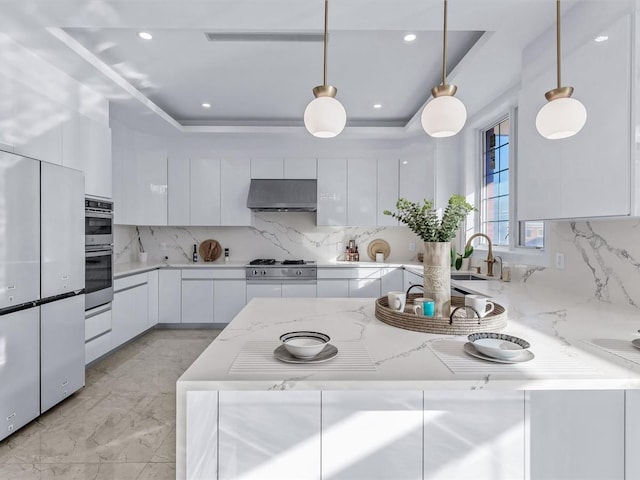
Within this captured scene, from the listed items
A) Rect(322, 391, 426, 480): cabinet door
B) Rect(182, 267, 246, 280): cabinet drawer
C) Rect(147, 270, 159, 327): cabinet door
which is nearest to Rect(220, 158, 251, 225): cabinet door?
Rect(182, 267, 246, 280): cabinet drawer

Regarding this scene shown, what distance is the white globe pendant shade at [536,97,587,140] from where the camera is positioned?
4.16 feet

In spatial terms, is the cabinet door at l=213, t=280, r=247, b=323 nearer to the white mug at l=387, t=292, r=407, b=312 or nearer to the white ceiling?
the white ceiling

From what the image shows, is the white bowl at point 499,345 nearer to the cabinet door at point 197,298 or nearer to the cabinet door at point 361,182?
the cabinet door at point 361,182

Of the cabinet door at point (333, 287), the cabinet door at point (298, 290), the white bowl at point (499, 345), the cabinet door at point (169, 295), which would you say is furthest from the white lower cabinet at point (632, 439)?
the cabinet door at point (169, 295)

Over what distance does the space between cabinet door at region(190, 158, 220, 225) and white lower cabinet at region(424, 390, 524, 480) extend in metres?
3.91

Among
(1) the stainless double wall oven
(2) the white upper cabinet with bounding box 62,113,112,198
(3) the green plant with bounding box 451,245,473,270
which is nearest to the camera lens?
(2) the white upper cabinet with bounding box 62,113,112,198

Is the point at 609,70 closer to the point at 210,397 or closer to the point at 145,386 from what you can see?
the point at 210,397

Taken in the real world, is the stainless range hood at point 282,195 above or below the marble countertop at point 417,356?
above

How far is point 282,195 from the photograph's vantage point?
4492 mm

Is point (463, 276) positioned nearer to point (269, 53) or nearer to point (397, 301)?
point (397, 301)

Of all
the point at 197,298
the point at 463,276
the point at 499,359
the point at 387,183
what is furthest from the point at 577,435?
the point at 197,298

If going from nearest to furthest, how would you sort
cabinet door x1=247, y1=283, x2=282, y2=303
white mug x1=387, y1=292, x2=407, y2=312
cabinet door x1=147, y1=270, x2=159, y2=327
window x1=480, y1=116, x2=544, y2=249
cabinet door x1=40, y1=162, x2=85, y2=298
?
white mug x1=387, y1=292, x2=407, y2=312 → cabinet door x1=40, y1=162, x2=85, y2=298 → window x1=480, y1=116, x2=544, y2=249 → cabinet door x1=147, y1=270, x2=159, y2=327 → cabinet door x1=247, y1=283, x2=282, y2=303

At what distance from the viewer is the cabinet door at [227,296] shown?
4422 millimetres

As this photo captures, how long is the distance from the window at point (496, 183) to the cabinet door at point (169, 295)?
12.1ft
